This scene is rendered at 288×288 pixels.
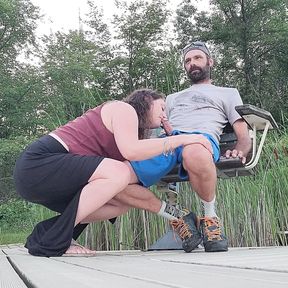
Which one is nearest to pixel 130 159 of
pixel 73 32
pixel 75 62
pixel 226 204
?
pixel 226 204

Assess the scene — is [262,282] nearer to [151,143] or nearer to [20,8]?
[151,143]

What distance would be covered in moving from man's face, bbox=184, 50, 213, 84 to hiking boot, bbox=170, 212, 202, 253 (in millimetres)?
645

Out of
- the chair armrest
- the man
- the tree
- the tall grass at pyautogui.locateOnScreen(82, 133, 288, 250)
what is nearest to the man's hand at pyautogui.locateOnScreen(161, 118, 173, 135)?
the man

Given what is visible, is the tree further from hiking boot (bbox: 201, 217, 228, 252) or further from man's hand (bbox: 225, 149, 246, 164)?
hiking boot (bbox: 201, 217, 228, 252)

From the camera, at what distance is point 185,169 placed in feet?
5.90

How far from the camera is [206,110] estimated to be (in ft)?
6.82

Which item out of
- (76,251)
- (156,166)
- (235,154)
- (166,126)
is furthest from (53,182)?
(235,154)

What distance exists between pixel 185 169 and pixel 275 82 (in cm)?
1452

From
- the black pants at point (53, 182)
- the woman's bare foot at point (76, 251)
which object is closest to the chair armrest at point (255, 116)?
the black pants at point (53, 182)

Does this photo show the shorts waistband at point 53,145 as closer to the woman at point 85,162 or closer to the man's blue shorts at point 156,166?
the woman at point 85,162

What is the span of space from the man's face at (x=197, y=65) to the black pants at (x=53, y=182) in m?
0.70

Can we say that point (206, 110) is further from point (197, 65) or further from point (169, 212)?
point (169, 212)

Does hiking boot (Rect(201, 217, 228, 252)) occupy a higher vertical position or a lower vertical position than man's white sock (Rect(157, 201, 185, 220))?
lower

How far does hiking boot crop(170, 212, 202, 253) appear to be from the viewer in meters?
1.78
